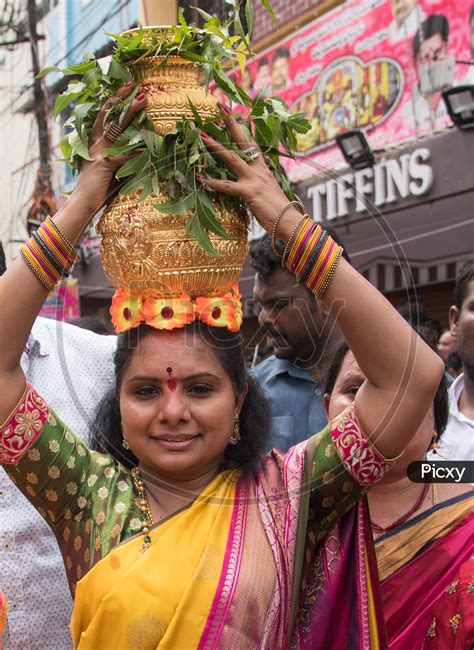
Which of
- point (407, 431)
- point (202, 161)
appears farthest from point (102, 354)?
point (407, 431)

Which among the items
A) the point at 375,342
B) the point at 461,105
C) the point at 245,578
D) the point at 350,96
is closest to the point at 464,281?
the point at 375,342

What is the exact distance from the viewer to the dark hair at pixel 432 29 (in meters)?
6.41

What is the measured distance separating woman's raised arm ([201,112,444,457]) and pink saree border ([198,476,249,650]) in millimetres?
434

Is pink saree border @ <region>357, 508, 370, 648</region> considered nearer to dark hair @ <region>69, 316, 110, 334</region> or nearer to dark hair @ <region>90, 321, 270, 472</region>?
dark hair @ <region>90, 321, 270, 472</region>

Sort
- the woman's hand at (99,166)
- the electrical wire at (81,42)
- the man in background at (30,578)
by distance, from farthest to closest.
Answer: the electrical wire at (81,42), the man in background at (30,578), the woman's hand at (99,166)

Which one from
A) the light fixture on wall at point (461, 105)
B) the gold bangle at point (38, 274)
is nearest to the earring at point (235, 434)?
the gold bangle at point (38, 274)

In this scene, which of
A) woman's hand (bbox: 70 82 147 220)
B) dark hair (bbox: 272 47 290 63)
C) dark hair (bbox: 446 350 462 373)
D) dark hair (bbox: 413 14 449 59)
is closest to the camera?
woman's hand (bbox: 70 82 147 220)

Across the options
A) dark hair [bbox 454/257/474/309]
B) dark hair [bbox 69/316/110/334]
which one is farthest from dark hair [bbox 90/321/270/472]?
dark hair [bbox 69/316/110/334]

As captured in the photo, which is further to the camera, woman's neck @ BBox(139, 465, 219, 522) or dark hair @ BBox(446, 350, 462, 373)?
dark hair @ BBox(446, 350, 462, 373)

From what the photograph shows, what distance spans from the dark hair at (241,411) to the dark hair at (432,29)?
497 centimetres

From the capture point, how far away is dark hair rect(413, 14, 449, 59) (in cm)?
641

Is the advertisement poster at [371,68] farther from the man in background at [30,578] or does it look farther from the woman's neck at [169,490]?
the woman's neck at [169,490]

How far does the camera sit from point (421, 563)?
2412 millimetres

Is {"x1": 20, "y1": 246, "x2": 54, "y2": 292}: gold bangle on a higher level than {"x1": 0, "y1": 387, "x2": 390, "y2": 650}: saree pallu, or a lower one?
higher
